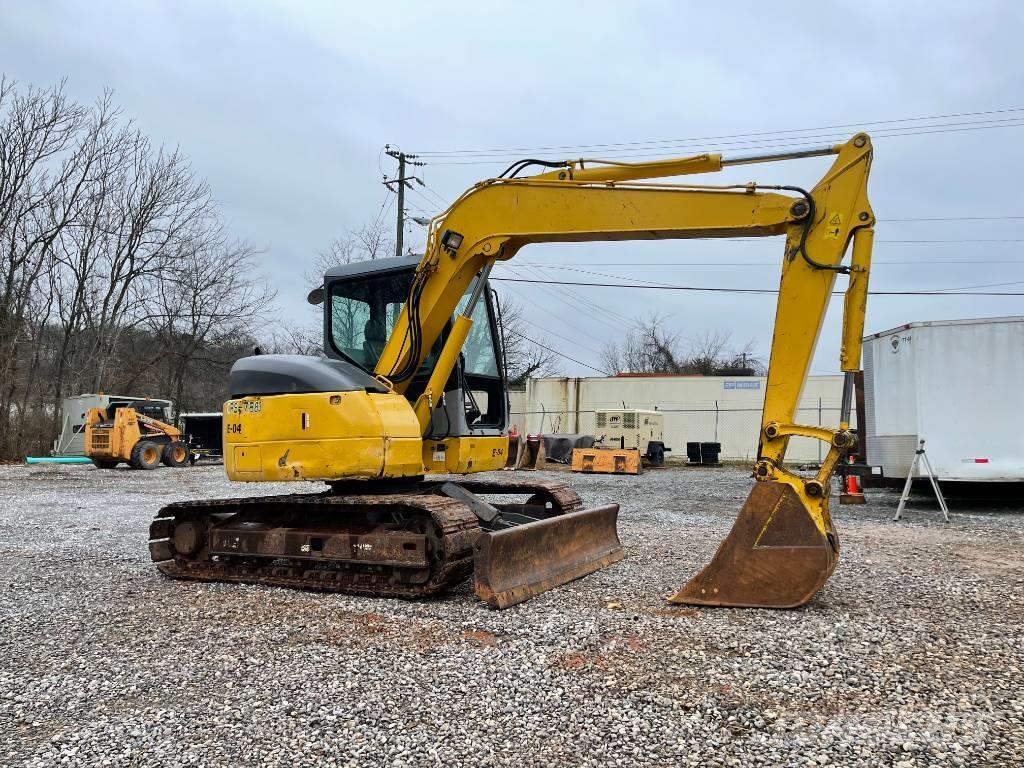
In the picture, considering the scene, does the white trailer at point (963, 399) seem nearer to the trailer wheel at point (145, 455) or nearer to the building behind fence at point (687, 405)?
the building behind fence at point (687, 405)

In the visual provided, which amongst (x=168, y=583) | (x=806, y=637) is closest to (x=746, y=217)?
(x=806, y=637)

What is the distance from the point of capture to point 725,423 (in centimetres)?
3005

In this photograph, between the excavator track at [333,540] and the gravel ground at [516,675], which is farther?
the excavator track at [333,540]

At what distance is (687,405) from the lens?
101ft

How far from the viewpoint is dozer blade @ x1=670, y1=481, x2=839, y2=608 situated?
509cm

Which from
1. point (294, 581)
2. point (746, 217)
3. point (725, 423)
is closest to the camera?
point (746, 217)

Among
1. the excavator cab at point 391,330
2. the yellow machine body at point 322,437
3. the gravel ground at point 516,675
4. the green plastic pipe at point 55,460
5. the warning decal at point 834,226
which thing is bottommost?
the green plastic pipe at point 55,460

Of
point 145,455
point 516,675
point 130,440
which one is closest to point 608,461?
point 145,455

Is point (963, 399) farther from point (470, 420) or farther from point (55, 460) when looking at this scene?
point (55, 460)

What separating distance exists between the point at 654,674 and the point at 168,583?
14.6 feet

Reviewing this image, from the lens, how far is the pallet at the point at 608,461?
858 inches

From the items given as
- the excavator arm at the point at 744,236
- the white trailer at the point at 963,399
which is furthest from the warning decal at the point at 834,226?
the white trailer at the point at 963,399

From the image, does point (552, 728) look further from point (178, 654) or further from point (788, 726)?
point (178, 654)

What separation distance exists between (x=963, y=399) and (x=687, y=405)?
61.6 ft
